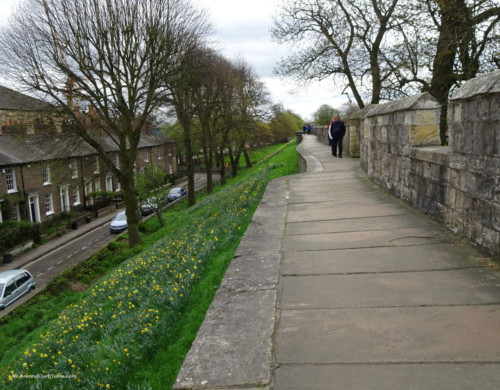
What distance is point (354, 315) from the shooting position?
3.17 meters

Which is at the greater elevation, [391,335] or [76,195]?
[391,335]

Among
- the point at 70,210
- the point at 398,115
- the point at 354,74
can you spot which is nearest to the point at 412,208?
the point at 398,115

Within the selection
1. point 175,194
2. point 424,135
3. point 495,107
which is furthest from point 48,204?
point 495,107

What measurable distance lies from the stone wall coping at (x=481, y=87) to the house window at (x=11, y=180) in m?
28.1

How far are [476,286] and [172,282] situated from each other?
3208 millimetres

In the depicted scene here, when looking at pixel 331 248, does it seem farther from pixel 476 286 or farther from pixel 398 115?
Result: pixel 398 115

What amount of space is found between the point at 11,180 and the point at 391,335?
2911cm

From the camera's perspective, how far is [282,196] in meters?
8.66

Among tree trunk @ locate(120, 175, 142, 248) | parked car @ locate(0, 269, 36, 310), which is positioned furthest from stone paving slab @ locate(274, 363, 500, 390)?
tree trunk @ locate(120, 175, 142, 248)

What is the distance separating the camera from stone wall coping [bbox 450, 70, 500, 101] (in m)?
3.80

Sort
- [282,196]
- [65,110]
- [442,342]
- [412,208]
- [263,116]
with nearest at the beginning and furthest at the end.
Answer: [442,342], [412,208], [282,196], [65,110], [263,116]

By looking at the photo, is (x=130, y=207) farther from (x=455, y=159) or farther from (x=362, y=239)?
(x=455, y=159)

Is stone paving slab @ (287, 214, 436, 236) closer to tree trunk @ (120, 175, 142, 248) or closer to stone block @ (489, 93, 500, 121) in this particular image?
stone block @ (489, 93, 500, 121)

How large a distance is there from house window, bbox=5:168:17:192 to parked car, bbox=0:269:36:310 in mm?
12846
